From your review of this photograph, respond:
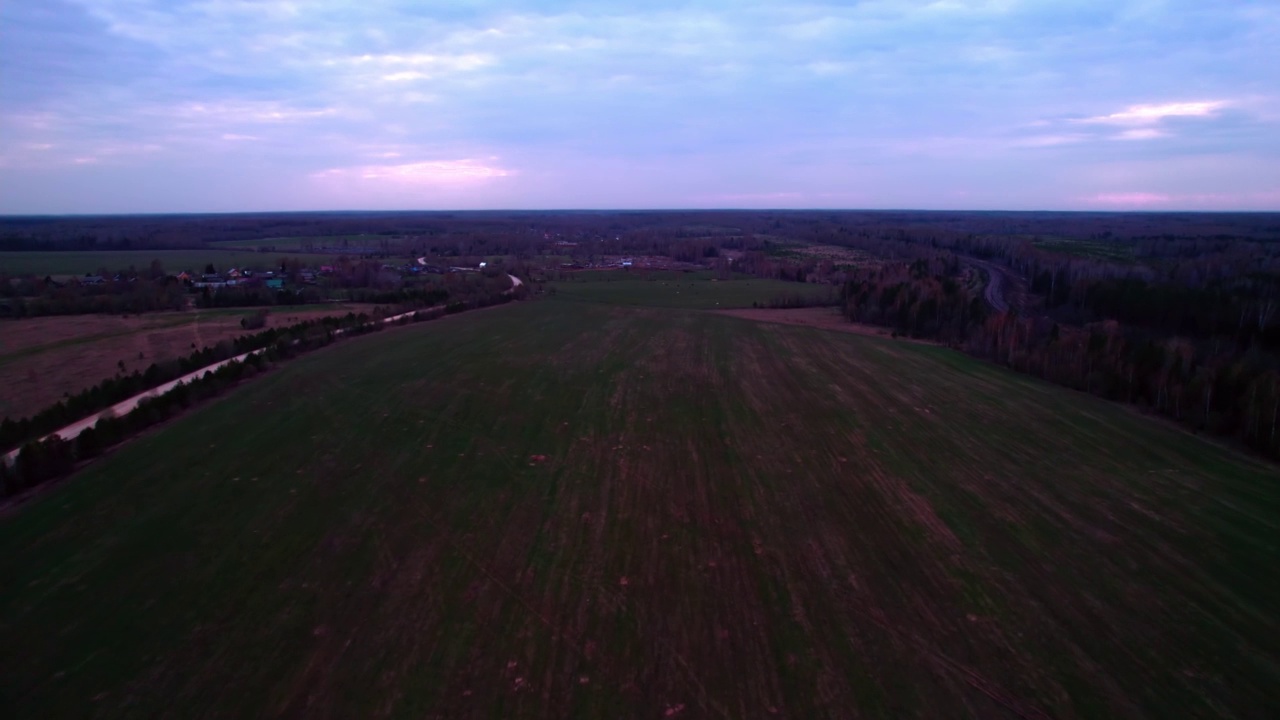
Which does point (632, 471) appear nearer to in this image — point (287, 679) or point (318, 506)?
point (318, 506)

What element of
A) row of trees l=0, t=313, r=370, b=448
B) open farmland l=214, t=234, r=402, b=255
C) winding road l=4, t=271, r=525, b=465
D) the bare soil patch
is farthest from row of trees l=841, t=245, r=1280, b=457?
open farmland l=214, t=234, r=402, b=255

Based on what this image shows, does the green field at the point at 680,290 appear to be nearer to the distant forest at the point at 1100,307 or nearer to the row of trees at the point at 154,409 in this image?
the distant forest at the point at 1100,307

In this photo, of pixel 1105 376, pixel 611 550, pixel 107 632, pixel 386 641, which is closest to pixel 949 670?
pixel 611 550

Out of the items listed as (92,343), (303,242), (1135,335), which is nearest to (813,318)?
(1135,335)

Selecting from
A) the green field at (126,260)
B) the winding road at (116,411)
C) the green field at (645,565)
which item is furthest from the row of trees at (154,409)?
the green field at (126,260)

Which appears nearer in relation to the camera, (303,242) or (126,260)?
(126,260)

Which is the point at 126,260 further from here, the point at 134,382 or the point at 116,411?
the point at 116,411

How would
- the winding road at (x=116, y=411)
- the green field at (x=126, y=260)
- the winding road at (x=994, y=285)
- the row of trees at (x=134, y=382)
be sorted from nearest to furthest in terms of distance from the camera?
1. the winding road at (x=116, y=411)
2. the row of trees at (x=134, y=382)
3. the winding road at (x=994, y=285)
4. the green field at (x=126, y=260)
